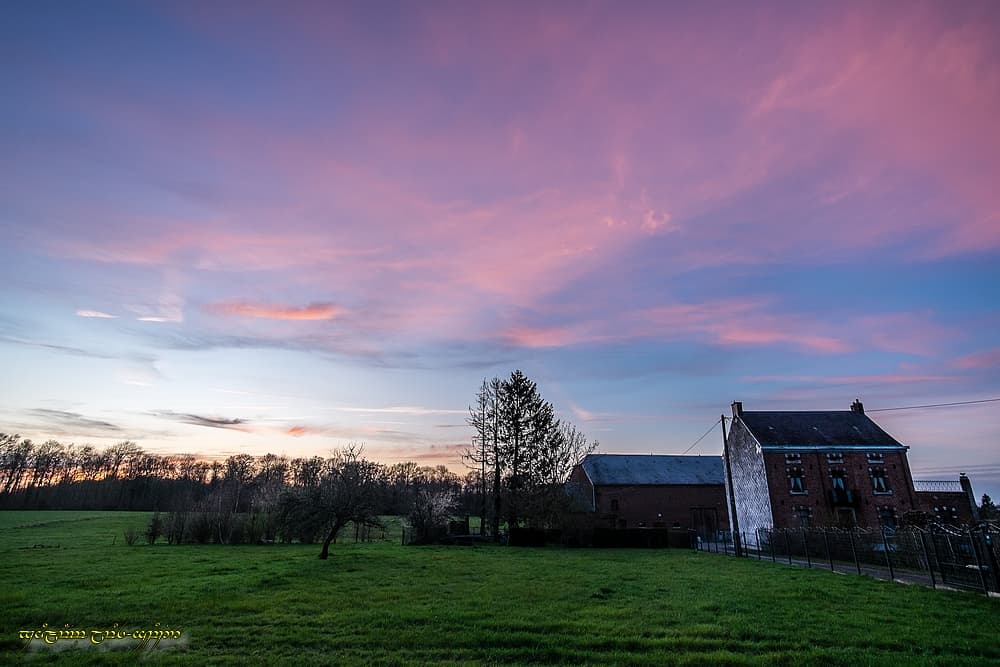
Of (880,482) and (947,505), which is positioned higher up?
(880,482)

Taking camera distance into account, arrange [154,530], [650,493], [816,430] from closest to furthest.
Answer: [154,530] → [816,430] → [650,493]

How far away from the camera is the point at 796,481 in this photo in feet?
125

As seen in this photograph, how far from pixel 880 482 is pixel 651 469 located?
2051 centimetres

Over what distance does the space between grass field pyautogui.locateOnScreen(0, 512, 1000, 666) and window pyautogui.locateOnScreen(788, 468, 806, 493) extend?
23335 millimetres

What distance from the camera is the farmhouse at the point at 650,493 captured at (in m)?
49.5

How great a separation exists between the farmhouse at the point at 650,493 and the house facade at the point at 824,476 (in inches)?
375

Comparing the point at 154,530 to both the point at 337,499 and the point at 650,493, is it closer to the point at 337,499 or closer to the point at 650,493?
the point at 337,499

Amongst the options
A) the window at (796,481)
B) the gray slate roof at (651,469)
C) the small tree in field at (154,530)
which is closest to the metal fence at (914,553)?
the window at (796,481)

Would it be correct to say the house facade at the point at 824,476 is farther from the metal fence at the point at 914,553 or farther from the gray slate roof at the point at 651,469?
the gray slate roof at the point at 651,469

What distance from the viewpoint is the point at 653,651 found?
299 inches

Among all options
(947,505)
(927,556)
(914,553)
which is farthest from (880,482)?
(927,556)

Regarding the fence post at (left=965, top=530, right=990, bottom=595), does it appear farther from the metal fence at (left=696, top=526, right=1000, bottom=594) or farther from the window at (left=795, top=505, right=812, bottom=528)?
the window at (left=795, top=505, right=812, bottom=528)

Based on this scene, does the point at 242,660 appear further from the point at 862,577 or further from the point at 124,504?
the point at 124,504

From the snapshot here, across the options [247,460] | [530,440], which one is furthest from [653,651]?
[247,460]
